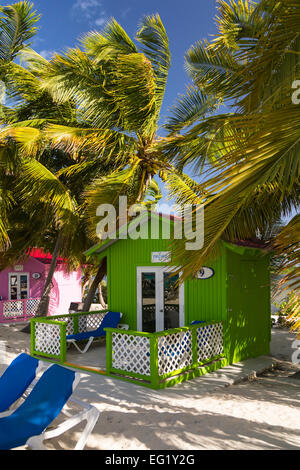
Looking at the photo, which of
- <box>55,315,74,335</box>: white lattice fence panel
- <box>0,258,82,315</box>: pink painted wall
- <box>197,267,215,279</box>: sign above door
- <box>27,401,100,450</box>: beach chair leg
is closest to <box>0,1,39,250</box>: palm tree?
<box>55,315,74,335</box>: white lattice fence panel

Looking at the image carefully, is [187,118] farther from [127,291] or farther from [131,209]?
[127,291]

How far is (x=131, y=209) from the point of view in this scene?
10.5 metres

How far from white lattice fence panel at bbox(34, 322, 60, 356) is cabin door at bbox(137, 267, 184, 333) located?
2.15 metres

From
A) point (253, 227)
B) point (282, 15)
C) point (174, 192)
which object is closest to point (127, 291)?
point (174, 192)

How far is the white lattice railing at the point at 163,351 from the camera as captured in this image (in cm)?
686

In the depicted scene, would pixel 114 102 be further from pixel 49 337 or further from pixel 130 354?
pixel 130 354

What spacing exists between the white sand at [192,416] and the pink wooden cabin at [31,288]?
11.8 meters

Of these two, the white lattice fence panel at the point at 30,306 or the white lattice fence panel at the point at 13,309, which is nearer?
the white lattice fence panel at the point at 13,309

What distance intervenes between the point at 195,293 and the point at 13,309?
1245cm

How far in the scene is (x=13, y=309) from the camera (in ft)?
59.3

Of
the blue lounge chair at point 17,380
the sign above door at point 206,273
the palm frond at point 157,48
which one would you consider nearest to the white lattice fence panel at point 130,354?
the sign above door at point 206,273

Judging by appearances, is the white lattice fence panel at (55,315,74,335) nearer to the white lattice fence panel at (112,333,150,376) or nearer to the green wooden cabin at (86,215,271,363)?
the green wooden cabin at (86,215,271,363)

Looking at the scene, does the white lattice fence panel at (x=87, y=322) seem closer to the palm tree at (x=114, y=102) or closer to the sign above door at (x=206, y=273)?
the palm tree at (x=114, y=102)

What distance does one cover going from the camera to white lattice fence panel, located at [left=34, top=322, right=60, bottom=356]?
8906 millimetres
